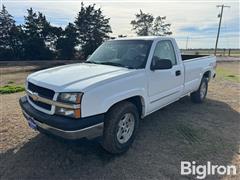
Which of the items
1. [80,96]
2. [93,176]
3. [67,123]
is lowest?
[93,176]

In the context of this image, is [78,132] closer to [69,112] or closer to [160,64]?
[69,112]

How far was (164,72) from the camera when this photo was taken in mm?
4344

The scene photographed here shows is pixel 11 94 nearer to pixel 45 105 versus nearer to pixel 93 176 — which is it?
pixel 45 105

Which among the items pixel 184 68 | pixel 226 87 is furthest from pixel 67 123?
pixel 226 87

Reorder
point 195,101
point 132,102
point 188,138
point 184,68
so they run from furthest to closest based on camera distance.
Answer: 1. point 195,101
2. point 184,68
3. point 188,138
4. point 132,102

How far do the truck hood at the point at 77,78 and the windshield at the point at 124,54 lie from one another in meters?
0.31

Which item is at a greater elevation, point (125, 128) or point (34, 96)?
point (34, 96)

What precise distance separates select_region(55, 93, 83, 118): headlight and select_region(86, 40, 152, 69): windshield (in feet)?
4.29

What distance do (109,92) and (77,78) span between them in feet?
1.69

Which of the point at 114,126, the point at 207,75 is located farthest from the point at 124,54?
the point at 207,75

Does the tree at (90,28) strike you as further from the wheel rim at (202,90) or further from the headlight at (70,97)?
the headlight at (70,97)

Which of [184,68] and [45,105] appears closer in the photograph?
[45,105]

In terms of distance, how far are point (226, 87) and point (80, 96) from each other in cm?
773

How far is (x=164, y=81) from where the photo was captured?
4355 mm
